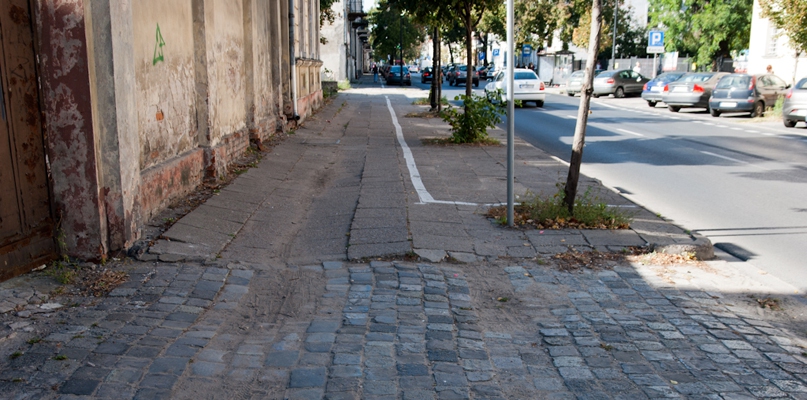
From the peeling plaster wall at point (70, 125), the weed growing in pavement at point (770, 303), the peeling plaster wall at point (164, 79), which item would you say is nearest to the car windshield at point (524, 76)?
the peeling plaster wall at point (164, 79)

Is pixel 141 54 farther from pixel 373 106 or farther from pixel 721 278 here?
pixel 373 106

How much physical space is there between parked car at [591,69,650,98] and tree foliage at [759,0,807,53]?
1290cm

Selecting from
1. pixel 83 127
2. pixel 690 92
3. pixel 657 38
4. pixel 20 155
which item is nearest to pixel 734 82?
pixel 690 92

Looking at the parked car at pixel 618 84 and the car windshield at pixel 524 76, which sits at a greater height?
the car windshield at pixel 524 76

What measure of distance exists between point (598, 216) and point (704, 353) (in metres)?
3.17

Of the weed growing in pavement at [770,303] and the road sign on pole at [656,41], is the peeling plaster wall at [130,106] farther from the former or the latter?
the road sign on pole at [656,41]

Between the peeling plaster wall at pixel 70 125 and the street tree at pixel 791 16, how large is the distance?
21601 mm

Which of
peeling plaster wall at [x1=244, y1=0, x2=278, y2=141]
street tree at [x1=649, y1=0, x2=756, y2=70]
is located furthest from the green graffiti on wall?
street tree at [x1=649, y1=0, x2=756, y2=70]

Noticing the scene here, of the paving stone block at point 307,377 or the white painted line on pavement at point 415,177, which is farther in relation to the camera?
the white painted line on pavement at point 415,177

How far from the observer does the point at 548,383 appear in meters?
3.90

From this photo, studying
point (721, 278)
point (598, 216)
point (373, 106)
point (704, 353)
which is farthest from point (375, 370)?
point (373, 106)

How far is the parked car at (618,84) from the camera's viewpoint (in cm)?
3675

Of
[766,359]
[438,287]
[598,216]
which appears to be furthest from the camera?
[598,216]

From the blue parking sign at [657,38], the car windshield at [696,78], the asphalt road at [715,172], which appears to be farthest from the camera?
the blue parking sign at [657,38]
